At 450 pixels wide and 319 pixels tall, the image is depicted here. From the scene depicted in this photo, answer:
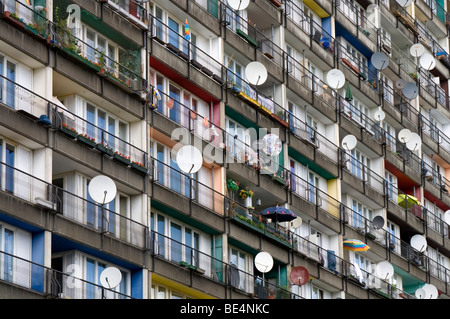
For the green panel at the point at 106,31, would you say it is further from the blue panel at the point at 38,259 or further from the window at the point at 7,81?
the blue panel at the point at 38,259

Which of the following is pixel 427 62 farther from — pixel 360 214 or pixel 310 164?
pixel 310 164

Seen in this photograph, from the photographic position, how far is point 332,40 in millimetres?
71312

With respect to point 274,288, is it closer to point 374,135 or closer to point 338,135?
point 338,135

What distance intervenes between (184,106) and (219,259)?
6.98 m

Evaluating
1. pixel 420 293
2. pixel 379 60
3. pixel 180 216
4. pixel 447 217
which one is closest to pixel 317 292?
pixel 420 293

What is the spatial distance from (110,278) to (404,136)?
3627cm

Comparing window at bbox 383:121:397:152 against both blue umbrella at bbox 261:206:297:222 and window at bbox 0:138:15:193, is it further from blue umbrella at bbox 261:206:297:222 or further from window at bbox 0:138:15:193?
window at bbox 0:138:15:193

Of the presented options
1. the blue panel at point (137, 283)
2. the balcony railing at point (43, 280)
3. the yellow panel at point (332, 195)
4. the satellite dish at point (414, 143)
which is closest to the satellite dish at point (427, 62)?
the satellite dish at point (414, 143)

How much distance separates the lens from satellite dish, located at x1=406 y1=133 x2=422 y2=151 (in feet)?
255

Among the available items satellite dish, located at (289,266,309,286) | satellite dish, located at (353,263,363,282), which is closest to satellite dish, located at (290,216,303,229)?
satellite dish, located at (289,266,309,286)

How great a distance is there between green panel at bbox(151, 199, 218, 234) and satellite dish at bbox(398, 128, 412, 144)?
25.8 meters
